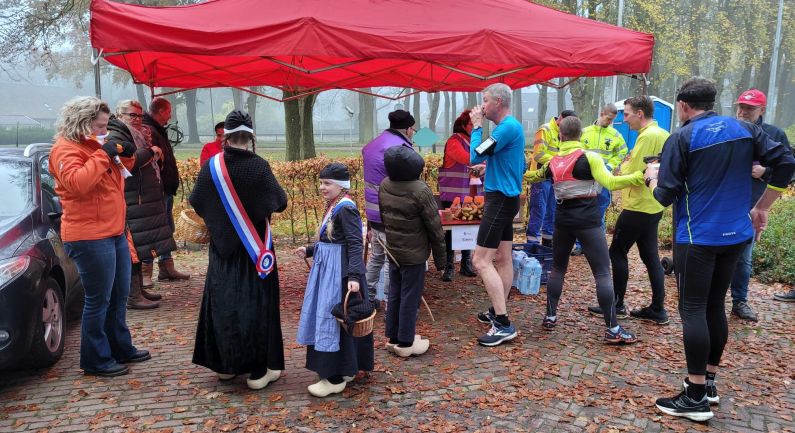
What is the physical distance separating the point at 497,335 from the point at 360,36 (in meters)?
2.84

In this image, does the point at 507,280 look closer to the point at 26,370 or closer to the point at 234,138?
the point at 234,138

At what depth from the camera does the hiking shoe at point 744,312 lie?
17.3ft

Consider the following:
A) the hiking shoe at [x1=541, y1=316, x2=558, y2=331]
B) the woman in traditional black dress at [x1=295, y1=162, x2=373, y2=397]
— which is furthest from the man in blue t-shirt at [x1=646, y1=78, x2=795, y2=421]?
the woman in traditional black dress at [x1=295, y1=162, x2=373, y2=397]

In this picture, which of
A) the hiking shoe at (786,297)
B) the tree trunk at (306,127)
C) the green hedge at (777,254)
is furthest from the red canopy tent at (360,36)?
the tree trunk at (306,127)

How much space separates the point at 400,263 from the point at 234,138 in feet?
5.21

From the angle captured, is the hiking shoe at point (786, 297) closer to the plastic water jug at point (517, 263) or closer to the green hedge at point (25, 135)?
the plastic water jug at point (517, 263)

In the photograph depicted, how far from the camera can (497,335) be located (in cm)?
471

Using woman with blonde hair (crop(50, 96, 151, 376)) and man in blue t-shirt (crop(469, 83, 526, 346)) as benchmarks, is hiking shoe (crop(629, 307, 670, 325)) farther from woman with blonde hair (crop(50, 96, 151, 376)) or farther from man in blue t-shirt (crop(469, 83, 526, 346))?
woman with blonde hair (crop(50, 96, 151, 376))

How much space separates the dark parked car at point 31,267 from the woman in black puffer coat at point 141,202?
67cm

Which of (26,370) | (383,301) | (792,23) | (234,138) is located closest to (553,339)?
(383,301)

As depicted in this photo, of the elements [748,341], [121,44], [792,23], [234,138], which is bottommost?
[748,341]

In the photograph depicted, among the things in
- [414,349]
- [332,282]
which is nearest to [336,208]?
[332,282]

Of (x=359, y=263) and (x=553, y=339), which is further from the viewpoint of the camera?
(x=553, y=339)

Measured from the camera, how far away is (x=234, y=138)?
3.49 meters
